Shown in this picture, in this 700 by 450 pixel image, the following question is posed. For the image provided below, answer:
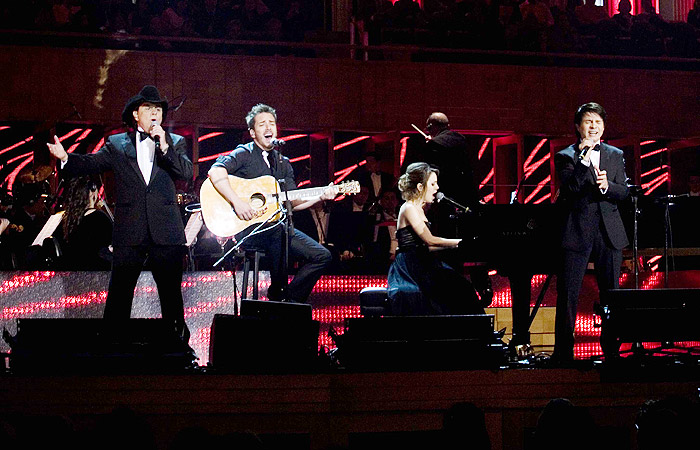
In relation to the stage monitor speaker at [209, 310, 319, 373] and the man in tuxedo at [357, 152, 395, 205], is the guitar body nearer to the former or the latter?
the stage monitor speaker at [209, 310, 319, 373]

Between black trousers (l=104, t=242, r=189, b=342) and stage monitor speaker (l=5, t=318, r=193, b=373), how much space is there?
1.68 ft

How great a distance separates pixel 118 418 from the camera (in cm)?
327

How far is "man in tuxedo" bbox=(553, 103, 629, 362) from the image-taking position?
18.4ft

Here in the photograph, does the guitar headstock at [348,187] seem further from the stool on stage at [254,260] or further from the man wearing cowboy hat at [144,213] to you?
the man wearing cowboy hat at [144,213]

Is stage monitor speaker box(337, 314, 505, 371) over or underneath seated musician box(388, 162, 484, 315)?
underneath

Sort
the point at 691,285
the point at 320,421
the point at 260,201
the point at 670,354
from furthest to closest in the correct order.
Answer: the point at 691,285
the point at 260,201
the point at 670,354
the point at 320,421

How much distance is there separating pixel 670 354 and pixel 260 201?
296 cm

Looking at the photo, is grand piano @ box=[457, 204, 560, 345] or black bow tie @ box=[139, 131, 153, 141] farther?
grand piano @ box=[457, 204, 560, 345]

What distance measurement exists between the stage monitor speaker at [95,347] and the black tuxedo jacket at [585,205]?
245cm

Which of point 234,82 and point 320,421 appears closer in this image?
point 320,421

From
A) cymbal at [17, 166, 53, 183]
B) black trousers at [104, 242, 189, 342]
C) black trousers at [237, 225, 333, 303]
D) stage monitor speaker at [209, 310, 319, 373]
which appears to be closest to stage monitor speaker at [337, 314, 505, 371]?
stage monitor speaker at [209, 310, 319, 373]

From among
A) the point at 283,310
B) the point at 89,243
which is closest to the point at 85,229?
the point at 89,243

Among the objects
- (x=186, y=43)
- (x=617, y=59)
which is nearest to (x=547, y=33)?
(x=617, y=59)

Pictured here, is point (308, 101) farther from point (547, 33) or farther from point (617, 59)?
point (617, 59)
